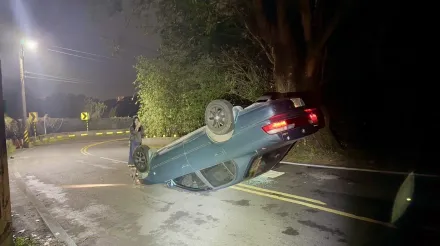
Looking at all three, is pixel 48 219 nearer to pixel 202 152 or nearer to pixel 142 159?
pixel 142 159

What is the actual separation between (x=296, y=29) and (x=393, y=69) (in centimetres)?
677

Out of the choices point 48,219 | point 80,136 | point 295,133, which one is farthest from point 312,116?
point 80,136

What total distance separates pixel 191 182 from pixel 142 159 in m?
1.26

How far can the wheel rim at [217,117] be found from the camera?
487 cm

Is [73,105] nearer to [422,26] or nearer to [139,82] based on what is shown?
[139,82]

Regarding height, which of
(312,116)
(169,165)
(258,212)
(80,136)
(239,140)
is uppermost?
(312,116)

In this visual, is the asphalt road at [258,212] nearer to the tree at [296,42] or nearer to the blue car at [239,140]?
the blue car at [239,140]

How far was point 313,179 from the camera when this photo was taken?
7645 millimetres

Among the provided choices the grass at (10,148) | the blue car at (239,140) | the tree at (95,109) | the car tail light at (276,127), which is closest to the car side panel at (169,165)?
the blue car at (239,140)

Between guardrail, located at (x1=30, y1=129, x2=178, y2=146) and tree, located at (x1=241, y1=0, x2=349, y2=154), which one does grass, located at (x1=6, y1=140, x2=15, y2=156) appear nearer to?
guardrail, located at (x1=30, y1=129, x2=178, y2=146)

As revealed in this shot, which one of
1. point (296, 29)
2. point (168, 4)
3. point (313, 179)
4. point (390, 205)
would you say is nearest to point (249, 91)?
point (296, 29)

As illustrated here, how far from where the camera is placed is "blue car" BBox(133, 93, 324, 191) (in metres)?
4.68

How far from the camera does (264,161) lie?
548 centimetres

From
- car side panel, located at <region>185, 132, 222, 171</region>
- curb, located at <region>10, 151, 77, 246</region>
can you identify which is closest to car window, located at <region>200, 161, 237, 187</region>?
car side panel, located at <region>185, 132, 222, 171</region>
